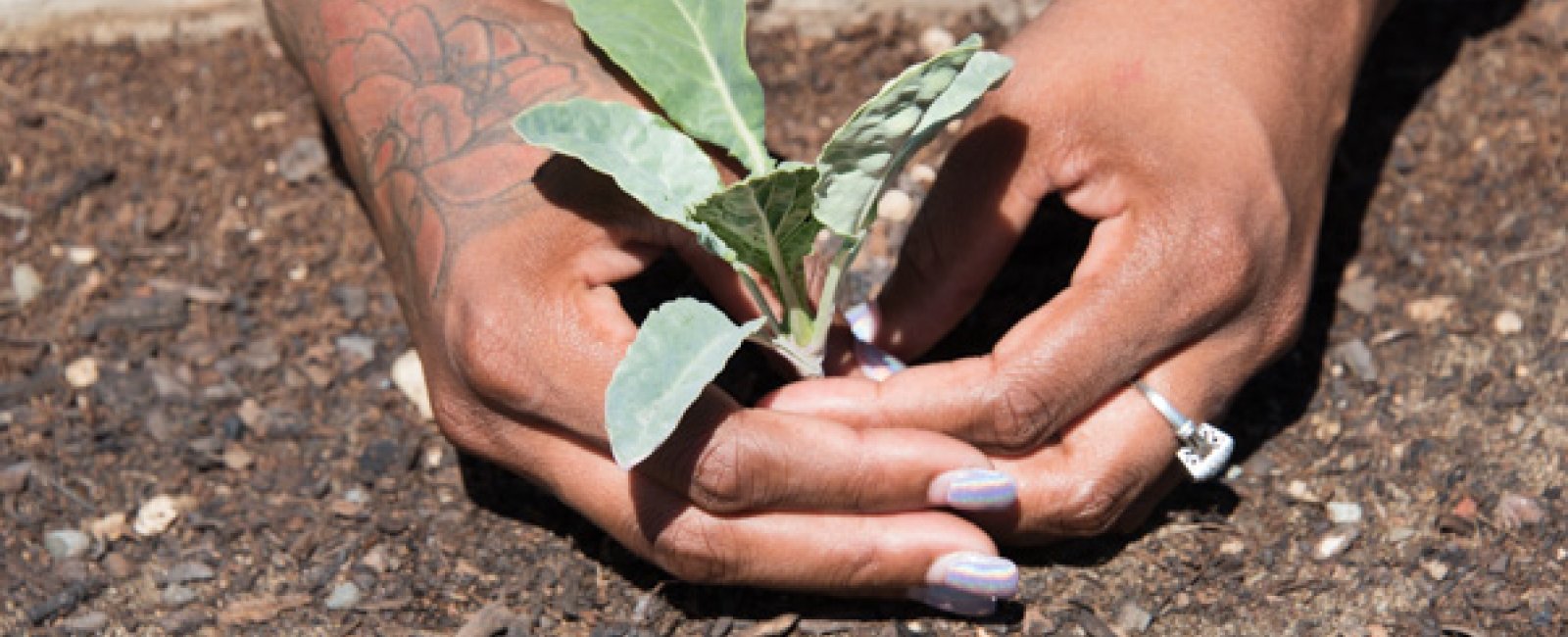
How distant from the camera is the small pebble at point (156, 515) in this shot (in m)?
1.95

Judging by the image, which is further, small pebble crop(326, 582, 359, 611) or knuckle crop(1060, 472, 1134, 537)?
small pebble crop(326, 582, 359, 611)

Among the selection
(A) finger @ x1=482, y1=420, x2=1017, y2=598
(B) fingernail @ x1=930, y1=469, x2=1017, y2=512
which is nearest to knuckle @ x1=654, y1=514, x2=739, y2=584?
(A) finger @ x1=482, y1=420, x2=1017, y2=598

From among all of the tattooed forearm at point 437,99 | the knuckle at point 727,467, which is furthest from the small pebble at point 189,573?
the knuckle at point 727,467

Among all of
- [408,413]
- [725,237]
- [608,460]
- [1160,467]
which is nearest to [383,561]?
[408,413]

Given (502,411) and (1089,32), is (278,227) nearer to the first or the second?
(502,411)

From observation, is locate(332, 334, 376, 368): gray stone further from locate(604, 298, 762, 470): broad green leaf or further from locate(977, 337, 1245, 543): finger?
locate(977, 337, 1245, 543): finger

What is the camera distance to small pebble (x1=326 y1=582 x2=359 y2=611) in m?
1.86

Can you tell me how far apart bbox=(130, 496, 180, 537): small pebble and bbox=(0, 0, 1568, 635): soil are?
0.01 metres

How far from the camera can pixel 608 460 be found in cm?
167

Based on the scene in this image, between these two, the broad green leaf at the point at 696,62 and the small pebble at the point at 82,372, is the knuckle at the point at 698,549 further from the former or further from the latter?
the small pebble at the point at 82,372

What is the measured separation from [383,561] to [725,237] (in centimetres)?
63

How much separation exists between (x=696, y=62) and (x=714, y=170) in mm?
142

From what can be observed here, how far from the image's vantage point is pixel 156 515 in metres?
1.96

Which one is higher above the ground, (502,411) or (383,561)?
(502,411)
